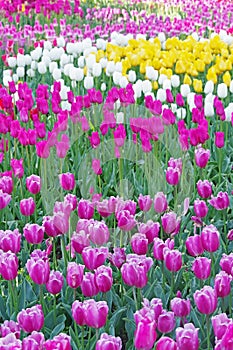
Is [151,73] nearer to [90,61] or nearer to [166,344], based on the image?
[90,61]

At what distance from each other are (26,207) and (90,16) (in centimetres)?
778

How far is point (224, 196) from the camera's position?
3.03 metres

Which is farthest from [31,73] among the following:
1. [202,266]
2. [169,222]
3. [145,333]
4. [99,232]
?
[145,333]

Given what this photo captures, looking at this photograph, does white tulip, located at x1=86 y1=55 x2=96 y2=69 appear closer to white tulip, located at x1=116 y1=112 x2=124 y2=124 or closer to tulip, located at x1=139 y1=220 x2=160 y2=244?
white tulip, located at x1=116 y1=112 x2=124 y2=124

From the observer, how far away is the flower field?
2258 millimetres

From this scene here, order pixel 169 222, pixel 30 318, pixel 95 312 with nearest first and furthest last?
pixel 95 312 < pixel 30 318 < pixel 169 222

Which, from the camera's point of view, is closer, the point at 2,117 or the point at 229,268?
the point at 229,268

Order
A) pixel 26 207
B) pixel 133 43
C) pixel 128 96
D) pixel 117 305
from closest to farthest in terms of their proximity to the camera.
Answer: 1. pixel 117 305
2. pixel 26 207
3. pixel 128 96
4. pixel 133 43

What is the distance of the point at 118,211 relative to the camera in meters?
2.85

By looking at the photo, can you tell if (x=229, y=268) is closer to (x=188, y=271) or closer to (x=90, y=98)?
(x=188, y=271)

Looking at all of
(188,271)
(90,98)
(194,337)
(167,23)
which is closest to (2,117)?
(90,98)

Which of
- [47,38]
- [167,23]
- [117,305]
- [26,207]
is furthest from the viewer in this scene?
[167,23]

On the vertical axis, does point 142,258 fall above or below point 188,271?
above

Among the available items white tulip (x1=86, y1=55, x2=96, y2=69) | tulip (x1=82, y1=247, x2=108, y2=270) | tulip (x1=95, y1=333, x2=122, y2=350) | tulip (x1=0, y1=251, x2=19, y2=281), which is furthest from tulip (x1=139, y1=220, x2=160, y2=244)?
white tulip (x1=86, y1=55, x2=96, y2=69)
